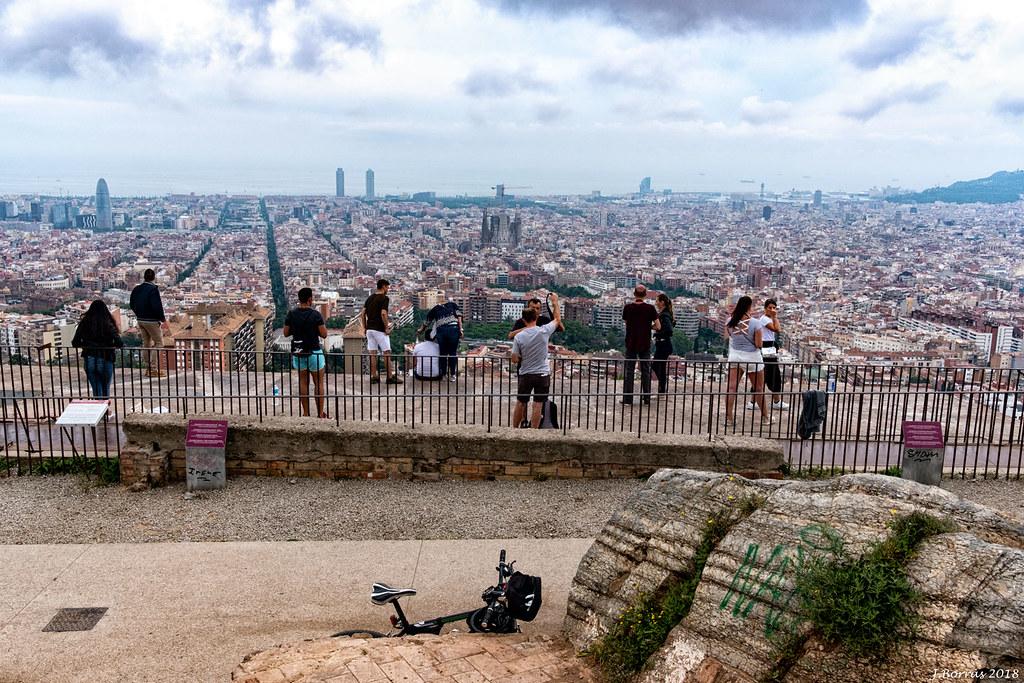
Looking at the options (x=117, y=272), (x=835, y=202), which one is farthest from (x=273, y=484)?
(x=835, y=202)

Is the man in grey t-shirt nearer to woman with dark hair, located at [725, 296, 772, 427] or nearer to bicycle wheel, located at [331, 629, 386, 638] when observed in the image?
woman with dark hair, located at [725, 296, 772, 427]

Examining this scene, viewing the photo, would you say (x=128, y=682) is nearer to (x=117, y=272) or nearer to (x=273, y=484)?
(x=273, y=484)

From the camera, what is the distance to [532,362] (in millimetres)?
9117

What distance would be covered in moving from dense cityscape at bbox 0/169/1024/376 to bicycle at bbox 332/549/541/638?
7.90 m

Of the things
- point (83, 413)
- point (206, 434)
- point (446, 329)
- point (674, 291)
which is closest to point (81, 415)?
point (83, 413)

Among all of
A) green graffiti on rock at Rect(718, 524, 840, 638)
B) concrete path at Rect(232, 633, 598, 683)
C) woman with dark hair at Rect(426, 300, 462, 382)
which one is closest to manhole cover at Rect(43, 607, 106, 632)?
concrete path at Rect(232, 633, 598, 683)

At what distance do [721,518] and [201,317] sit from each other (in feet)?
52.1

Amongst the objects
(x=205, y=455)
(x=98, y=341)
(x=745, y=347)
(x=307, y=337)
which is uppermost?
(x=307, y=337)

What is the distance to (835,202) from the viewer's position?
496ft

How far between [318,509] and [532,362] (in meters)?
2.84

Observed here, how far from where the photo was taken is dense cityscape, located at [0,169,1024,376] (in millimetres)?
26484

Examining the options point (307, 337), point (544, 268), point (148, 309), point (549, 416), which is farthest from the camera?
point (544, 268)

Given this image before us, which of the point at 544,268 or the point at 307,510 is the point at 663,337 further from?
the point at 544,268

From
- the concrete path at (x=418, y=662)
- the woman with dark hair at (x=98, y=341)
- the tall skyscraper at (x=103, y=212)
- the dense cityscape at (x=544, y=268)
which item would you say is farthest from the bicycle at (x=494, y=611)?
the tall skyscraper at (x=103, y=212)
